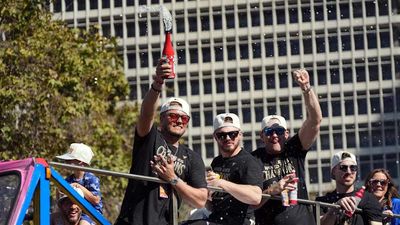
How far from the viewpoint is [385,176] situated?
12375 millimetres

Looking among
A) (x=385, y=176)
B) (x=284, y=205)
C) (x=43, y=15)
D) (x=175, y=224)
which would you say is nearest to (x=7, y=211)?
(x=175, y=224)

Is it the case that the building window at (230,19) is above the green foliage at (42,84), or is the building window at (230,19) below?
above

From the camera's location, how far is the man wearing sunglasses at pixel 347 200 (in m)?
10.9

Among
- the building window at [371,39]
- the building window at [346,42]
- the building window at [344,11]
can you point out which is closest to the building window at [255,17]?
the building window at [344,11]

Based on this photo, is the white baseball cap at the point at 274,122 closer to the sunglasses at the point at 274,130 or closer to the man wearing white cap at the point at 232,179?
the sunglasses at the point at 274,130

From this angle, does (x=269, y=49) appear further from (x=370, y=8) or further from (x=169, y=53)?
(x=169, y=53)

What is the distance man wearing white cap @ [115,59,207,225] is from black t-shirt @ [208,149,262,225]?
23.3 inches

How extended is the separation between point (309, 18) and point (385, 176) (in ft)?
303

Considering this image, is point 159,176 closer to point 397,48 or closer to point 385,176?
point 385,176

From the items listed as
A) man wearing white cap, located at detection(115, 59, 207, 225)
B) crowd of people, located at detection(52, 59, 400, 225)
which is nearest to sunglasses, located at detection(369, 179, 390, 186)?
crowd of people, located at detection(52, 59, 400, 225)

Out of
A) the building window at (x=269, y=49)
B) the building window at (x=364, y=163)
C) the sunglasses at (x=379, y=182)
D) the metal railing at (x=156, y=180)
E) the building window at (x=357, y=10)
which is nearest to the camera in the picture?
the metal railing at (x=156, y=180)

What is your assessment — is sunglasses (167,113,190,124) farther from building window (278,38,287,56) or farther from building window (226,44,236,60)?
building window (226,44,236,60)

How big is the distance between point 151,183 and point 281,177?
2.14 meters

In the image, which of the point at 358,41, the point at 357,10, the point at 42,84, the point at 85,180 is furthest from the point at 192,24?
the point at 85,180
